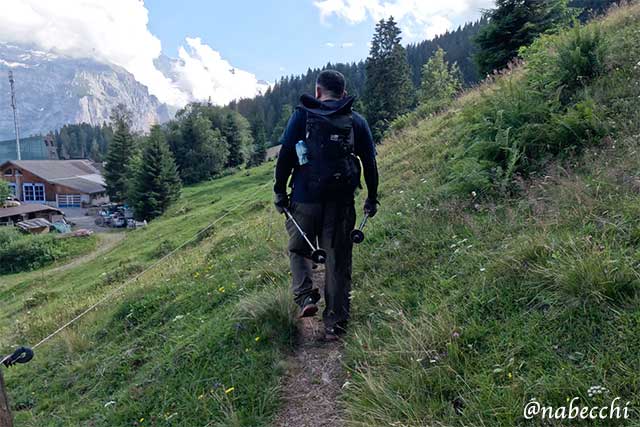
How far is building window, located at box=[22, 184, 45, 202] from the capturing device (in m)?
69.3

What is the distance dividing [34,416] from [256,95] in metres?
137

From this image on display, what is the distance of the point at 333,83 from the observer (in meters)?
4.06

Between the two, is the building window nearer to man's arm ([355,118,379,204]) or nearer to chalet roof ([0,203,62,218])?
chalet roof ([0,203,62,218])

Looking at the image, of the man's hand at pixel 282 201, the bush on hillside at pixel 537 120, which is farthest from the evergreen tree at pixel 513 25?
the man's hand at pixel 282 201

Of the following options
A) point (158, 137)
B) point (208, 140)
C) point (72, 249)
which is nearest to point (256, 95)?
point (208, 140)

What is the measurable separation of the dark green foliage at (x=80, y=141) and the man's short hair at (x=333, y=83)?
151826mm

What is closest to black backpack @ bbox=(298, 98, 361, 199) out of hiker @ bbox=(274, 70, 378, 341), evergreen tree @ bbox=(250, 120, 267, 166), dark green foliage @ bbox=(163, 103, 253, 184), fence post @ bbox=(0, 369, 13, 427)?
hiker @ bbox=(274, 70, 378, 341)

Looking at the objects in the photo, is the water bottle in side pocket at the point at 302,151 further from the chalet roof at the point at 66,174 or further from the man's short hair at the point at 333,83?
the chalet roof at the point at 66,174

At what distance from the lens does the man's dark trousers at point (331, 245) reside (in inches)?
161

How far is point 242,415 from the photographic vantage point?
3.32 meters

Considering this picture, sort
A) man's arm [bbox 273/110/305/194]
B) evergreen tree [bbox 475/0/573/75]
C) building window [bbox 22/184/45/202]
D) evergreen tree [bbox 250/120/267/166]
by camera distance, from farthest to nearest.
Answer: evergreen tree [bbox 250/120/267/166]
building window [bbox 22/184/45/202]
evergreen tree [bbox 475/0/573/75]
man's arm [bbox 273/110/305/194]

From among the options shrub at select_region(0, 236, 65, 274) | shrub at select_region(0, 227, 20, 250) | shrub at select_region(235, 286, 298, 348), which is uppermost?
shrub at select_region(235, 286, 298, 348)

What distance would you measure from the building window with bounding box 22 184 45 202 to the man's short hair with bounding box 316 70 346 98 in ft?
259

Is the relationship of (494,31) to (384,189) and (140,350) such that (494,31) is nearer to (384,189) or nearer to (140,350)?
(384,189)
